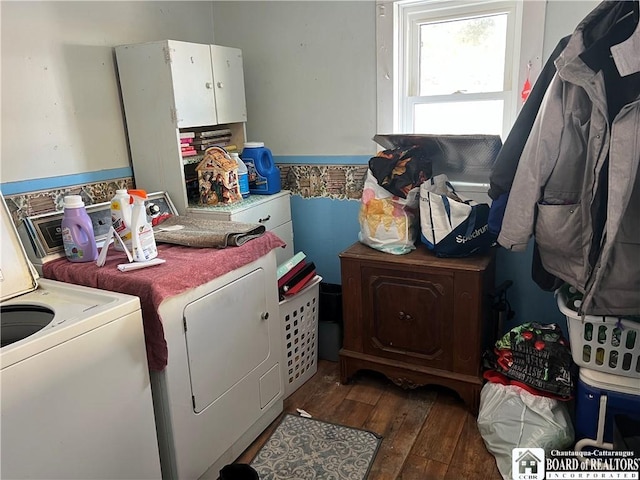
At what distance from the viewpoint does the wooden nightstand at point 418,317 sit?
2162 mm

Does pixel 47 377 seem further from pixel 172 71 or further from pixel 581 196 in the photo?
pixel 581 196

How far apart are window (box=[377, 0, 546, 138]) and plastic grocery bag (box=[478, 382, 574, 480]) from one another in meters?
1.28

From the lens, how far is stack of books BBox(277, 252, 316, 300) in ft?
7.67

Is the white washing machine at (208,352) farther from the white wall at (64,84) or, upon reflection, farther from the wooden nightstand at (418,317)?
the wooden nightstand at (418,317)

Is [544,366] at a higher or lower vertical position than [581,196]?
lower

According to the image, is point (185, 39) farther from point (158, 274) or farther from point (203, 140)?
point (158, 274)

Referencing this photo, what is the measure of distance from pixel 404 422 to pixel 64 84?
6.94 ft

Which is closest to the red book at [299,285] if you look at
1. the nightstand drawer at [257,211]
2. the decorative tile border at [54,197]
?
the nightstand drawer at [257,211]

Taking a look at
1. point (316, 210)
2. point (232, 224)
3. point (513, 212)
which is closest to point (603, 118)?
point (513, 212)

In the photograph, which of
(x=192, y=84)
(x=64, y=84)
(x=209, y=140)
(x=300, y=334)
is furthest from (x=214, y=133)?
(x=300, y=334)

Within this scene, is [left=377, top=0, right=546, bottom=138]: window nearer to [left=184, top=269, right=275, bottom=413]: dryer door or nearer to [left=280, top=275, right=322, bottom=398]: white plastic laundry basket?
[left=280, top=275, right=322, bottom=398]: white plastic laundry basket

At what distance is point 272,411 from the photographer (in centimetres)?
224

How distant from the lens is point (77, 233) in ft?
5.94

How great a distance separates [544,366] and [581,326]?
0.84 feet
